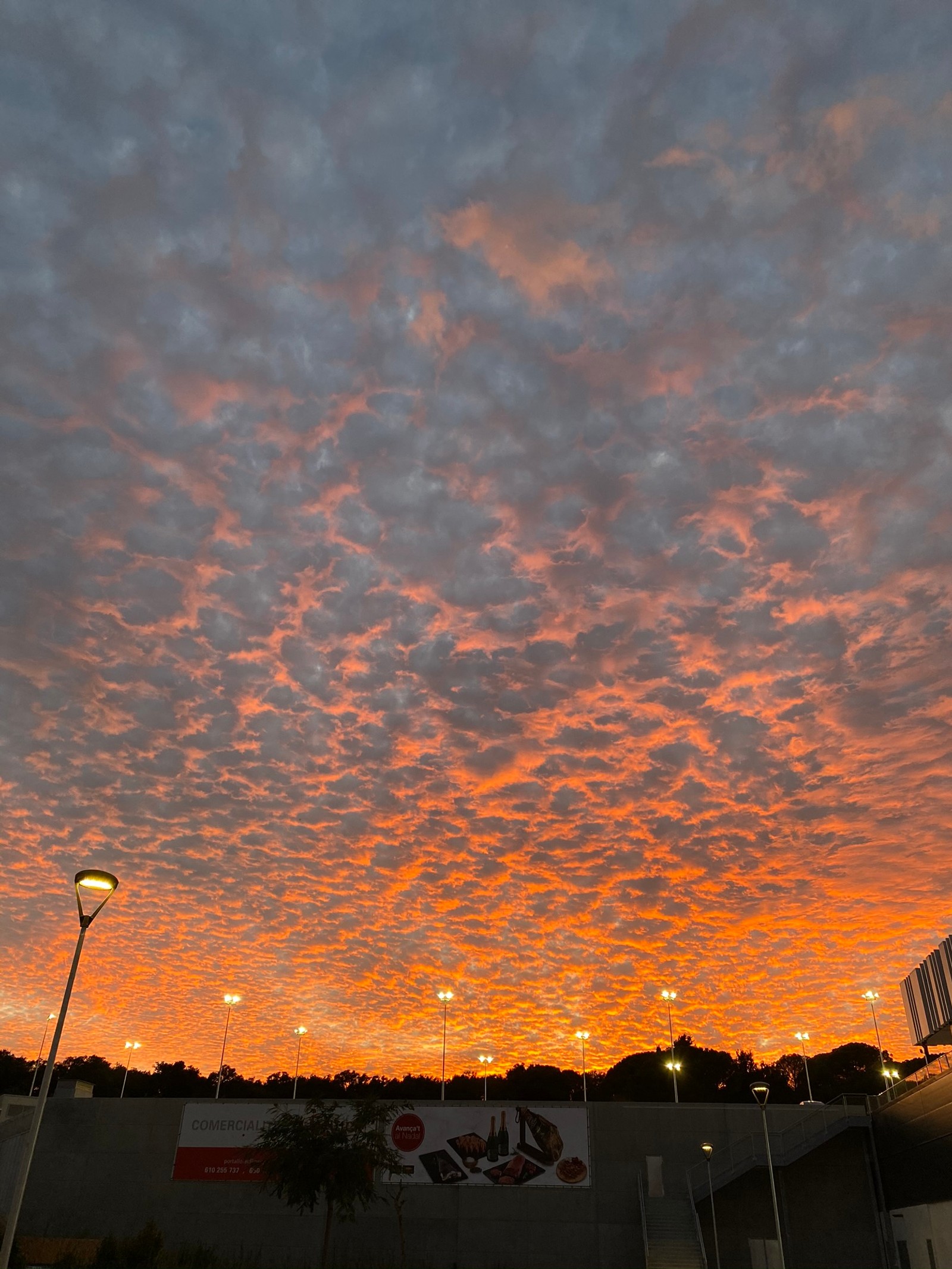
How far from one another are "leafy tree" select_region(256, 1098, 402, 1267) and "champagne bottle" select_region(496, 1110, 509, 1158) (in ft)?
20.9

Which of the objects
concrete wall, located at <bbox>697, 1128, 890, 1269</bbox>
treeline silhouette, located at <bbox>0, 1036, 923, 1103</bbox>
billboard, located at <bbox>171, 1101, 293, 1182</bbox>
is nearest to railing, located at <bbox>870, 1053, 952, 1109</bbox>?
concrete wall, located at <bbox>697, 1128, 890, 1269</bbox>

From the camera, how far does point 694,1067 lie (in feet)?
378

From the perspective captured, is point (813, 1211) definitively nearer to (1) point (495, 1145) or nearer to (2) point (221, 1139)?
(1) point (495, 1145)

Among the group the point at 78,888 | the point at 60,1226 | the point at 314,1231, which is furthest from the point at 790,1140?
the point at 78,888

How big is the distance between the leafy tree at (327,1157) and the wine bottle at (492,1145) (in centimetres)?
585

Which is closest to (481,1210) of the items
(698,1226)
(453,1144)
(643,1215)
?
(453,1144)

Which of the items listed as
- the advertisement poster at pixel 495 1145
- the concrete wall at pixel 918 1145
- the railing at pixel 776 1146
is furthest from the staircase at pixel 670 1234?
the concrete wall at pixel 918 1145

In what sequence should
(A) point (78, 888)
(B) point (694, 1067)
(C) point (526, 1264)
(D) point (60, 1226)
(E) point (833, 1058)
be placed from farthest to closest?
(E) point (833, 1058), (B) point (694, 1067), (D) point (60, 1226), (C) point (526, 1264), (A) point (78, 888)

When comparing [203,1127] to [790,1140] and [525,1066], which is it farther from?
[525,1066]

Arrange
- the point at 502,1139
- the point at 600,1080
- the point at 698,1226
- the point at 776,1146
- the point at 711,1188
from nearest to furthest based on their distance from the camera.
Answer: the point at 698,1226, the point at 711,1188, the point at 776,1146, the point at 502,1139, the point at 600,1080

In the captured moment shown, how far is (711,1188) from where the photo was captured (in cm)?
4953

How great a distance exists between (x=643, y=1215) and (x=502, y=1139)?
8.49m

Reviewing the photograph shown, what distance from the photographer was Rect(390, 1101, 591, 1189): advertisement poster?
171ft

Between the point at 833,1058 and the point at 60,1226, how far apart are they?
108607 millimetres
